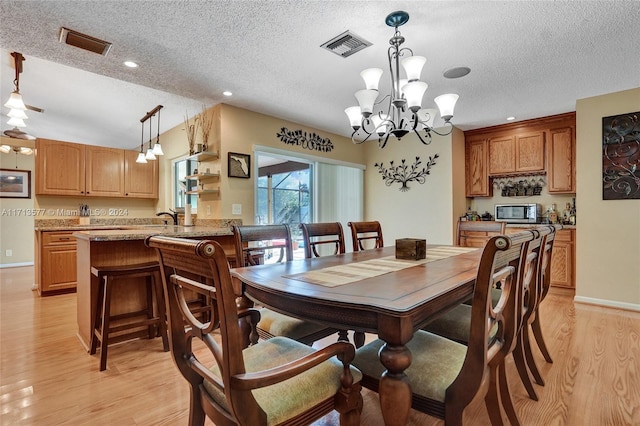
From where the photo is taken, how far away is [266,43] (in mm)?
2396

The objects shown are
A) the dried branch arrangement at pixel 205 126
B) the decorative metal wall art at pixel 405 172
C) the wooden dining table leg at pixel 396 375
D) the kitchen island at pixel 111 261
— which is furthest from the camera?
the decorative metal wall art at pixel 405 172

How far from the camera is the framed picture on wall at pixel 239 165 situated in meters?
3.73

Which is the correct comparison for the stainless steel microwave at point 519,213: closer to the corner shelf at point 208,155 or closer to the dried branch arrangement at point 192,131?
the corner shelf at point 208,155

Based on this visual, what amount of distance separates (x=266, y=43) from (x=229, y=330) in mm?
2237

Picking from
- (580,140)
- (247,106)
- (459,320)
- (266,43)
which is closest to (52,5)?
(266,43)

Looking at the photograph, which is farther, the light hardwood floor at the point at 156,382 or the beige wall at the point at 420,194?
the beige wall at the point at 420,194

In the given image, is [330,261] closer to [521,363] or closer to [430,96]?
[521,363]

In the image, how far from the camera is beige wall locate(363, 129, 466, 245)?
473 centimetres

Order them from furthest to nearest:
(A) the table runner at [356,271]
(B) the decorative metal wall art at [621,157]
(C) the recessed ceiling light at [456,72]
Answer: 1. (B) the decorative metal wall art at [621,157]
2. (C) the recessed ceiling light at [456,72]
3. (A) the table runner at [356,271]

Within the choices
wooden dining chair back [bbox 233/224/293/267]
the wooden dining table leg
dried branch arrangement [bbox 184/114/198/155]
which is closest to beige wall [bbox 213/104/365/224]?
dried branch arrangement [bbox 184/114/198/155]

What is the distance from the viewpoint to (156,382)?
2018mm

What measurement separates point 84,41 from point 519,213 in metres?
5.25

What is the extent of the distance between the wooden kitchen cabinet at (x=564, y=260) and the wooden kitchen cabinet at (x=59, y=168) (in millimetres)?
6873

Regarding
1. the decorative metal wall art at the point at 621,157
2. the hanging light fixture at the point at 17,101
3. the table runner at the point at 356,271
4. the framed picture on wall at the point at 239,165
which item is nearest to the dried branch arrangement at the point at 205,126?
the framed picture on wall at the point at 239,165
